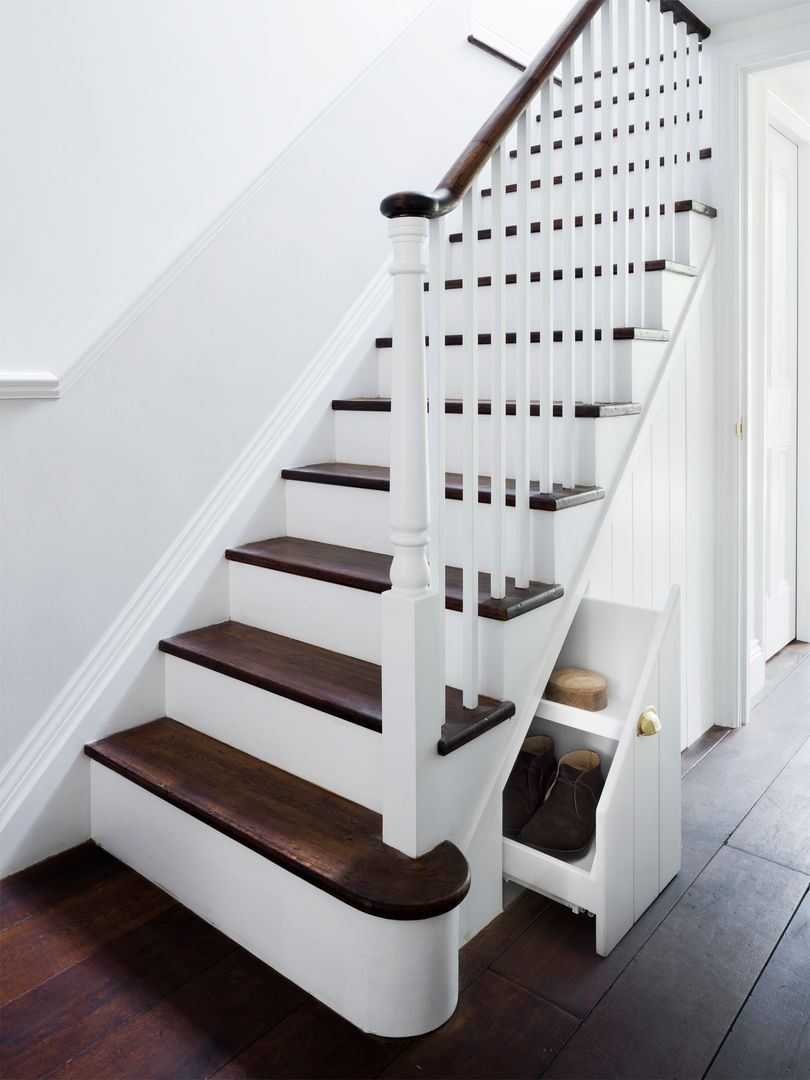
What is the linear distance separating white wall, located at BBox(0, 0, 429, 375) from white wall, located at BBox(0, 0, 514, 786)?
1 centimetres

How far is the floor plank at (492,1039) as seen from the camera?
4.26 ft

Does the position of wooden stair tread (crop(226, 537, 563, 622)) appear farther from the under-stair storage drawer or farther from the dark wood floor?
the dark wood floor

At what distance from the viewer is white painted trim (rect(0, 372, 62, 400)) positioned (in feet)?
5.63

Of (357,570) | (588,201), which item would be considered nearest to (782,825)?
(357,570)

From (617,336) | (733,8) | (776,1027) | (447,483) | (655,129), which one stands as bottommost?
(776,1027)

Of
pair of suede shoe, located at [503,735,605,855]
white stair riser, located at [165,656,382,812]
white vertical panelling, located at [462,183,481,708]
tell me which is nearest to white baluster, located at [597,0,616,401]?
white vertical panelling, located at [462,183,481,708]

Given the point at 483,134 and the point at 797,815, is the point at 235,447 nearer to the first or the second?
the point at 483,134

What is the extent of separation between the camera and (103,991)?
4.82 feet

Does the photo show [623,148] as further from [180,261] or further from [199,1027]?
[199,1027]

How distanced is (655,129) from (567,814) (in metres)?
1.70

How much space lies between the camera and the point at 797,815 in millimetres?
2051

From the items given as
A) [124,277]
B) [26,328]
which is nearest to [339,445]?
[124,277]

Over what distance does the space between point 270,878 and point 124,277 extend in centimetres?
137

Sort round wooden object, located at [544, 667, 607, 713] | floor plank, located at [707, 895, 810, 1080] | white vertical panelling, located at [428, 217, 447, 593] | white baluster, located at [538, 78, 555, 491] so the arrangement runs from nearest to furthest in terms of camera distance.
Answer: floor plank, located at [707, 895, 810, 1080] → white vertical panelling, located at [428, 217, 447, 593] → white baluster, located at [538, 78, 555, 491] → round wooden object, located at [544, 667, 607, 713]
